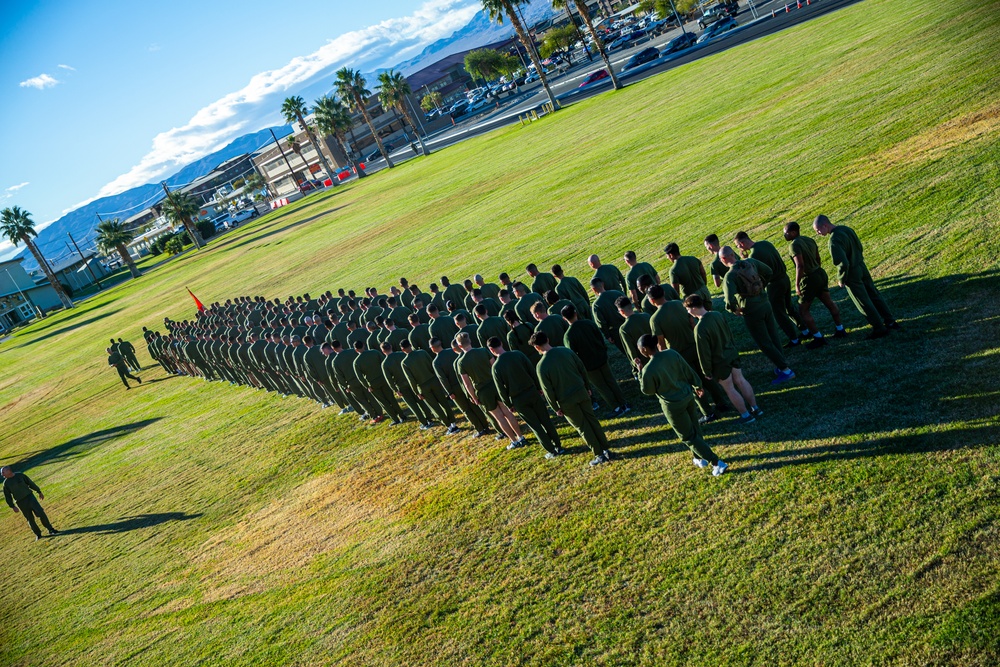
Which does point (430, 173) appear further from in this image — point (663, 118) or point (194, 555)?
point (194, 555)

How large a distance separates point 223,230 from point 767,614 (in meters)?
110

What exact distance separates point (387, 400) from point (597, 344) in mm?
5891

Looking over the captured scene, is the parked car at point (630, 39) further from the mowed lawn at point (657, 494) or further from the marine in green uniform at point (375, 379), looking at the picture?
the marine in green uniform at point (375, 379)

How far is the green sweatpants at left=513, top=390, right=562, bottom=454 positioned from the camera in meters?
10.4

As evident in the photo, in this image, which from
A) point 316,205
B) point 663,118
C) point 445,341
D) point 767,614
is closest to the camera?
point 767,614

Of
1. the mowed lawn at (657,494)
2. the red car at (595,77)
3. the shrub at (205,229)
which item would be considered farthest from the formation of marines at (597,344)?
the shrub at (205,229)

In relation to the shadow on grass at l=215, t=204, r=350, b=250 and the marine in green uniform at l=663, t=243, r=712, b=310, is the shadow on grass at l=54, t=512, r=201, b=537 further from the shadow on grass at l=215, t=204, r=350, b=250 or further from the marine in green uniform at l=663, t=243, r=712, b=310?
the shadow on grass at l=215, t=204, r=350, b=250

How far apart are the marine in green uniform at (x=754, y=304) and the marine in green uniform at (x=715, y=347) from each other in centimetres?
86

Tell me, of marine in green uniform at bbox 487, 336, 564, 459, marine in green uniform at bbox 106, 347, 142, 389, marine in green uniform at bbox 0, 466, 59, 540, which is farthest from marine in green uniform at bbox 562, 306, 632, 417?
marine in green uniform at bbox 106, 347, 142, 389

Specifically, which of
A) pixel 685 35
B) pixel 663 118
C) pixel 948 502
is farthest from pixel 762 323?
pixel 685 35

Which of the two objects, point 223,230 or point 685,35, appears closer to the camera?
point 685,35

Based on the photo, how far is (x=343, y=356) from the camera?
15.4 m

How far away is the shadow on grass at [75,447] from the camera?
25.3 m

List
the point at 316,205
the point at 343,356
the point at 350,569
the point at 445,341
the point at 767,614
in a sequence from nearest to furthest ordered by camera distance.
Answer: the point at 767,614, the point at 350,569, the point at 445,341, the point at 343,356, the point at 316,205
